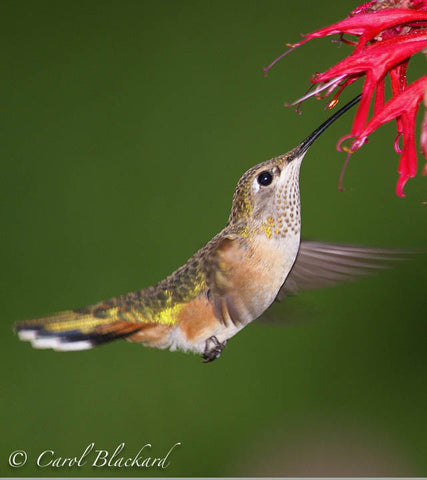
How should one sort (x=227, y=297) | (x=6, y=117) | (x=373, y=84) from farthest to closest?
(x=6, y=117) < (x=227, y=297) < (x=373, y=84)

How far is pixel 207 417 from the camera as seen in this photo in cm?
171

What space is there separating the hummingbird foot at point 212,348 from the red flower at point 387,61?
0.30m

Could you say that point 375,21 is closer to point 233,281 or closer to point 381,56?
point 381,56

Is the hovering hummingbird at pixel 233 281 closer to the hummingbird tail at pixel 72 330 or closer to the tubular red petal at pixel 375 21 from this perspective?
the hummingbird tail at pixel 72 330

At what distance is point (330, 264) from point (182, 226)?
→ 88 centimetres

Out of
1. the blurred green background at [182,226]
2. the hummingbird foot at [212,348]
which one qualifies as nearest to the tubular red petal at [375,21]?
the hummingbird foot at [212,348]

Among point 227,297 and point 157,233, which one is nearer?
point 227,297

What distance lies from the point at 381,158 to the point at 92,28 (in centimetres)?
81

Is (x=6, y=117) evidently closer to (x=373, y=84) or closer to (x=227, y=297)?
(x=227, y=297)

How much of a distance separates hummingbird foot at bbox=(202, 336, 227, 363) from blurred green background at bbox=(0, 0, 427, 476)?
77cm

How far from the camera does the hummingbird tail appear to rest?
0.82 metres

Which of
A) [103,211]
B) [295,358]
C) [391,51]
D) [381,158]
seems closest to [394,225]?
[381,158]

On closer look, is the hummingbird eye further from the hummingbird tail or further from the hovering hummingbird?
the hummingbird tail

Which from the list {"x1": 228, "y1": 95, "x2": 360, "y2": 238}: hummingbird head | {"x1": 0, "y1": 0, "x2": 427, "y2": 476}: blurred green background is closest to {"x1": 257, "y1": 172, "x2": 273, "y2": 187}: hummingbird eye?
{"x1": 228, "y1": 95, "x2": 360, "y2": 238}: hummingbird head
